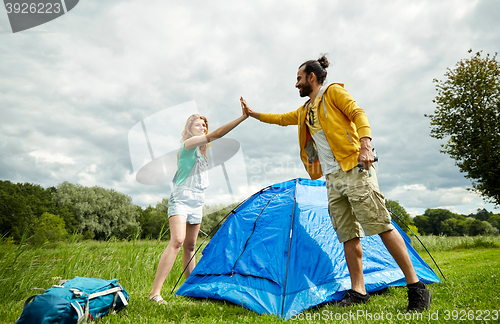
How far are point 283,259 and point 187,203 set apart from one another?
47.8 inches

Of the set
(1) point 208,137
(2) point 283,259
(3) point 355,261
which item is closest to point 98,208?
(1) point 208,137

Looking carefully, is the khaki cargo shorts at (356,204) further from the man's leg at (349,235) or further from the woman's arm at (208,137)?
the woman's arm at (208,137)

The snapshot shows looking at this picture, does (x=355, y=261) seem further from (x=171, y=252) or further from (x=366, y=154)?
(x=171, y=252)

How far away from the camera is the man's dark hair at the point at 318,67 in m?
3.08

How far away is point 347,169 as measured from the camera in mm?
2564

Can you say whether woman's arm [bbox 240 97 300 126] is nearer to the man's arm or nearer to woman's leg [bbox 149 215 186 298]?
the man's arm

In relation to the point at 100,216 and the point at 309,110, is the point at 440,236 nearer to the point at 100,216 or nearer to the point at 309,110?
the point at 309,110

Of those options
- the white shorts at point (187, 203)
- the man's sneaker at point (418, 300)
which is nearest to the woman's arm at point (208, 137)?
the white shorts at point (187, 203)

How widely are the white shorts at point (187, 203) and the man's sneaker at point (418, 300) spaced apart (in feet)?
7.24

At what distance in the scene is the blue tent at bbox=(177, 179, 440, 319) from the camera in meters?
2.89

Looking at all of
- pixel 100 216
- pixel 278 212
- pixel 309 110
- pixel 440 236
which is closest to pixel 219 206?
pixel 278 212

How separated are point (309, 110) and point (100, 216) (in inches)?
1571

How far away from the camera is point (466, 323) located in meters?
1.97

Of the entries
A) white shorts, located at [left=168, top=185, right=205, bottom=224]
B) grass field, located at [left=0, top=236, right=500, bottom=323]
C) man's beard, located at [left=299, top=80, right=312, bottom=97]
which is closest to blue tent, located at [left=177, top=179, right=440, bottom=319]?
grass field, located at [left=0, top=236, right=500, bottom=323]
